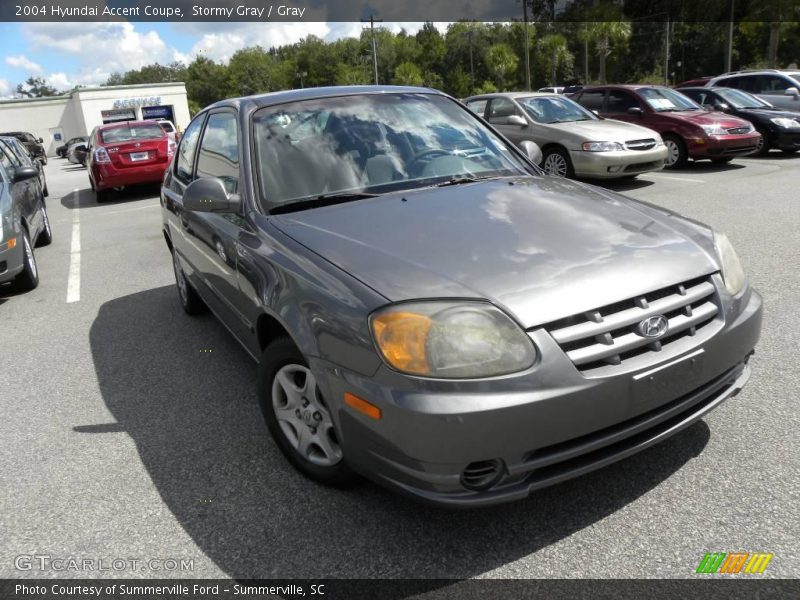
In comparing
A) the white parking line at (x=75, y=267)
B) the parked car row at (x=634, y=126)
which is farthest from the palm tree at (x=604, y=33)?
the white parking line at (x=75, y=267)

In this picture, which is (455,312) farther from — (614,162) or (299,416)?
(614,162)

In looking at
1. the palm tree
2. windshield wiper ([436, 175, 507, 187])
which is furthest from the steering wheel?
the palm tree

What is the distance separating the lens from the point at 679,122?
37.6 feet

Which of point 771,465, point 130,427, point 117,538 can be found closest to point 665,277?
point 771,465

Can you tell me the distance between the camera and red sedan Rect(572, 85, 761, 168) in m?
11.3

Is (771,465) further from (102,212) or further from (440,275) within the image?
(102,212)

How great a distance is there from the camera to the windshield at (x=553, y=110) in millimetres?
10711

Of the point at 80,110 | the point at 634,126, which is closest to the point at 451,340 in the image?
the point at 634,126

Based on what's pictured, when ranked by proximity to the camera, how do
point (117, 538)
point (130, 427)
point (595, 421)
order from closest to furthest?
point (595, 421) → point (117, 538) → point (130, 427)

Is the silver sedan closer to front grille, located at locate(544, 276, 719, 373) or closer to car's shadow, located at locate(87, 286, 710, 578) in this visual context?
car's shadow, located at locate(87, 286, 710, 578)

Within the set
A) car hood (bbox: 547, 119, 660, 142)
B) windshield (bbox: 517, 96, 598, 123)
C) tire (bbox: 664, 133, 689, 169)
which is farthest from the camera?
tire (bbox: 664, 133, 689, 169)

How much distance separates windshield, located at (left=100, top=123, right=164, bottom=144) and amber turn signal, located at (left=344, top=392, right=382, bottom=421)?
12367 mm

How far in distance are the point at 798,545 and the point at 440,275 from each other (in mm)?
1503

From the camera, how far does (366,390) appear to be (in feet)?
6.91
